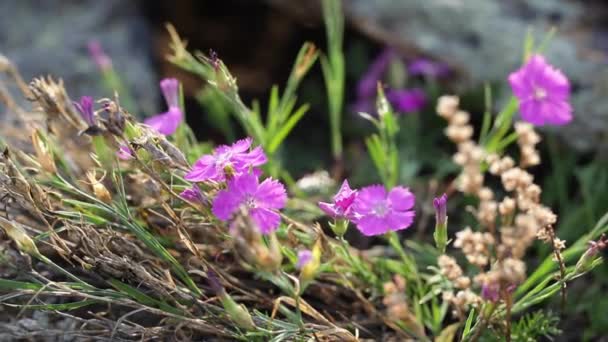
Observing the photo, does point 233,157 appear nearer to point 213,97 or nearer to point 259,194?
point 259,194

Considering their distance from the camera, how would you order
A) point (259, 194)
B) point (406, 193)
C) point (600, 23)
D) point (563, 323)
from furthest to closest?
point (600, 23)
point (563, 323)
point (406, 193)
point (259, 194)

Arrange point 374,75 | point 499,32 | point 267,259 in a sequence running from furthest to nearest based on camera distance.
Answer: point 374,75 < point 499,32 < point 267,259

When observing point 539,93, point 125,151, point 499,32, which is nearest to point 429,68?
point 499,32

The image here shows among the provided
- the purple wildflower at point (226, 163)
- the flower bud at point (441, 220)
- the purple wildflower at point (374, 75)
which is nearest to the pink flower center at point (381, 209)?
the flower bud at point (441, 220)

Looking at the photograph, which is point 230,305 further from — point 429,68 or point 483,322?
point 429,68

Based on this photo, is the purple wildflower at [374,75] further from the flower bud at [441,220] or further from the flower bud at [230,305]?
the flower bud at [230,305]

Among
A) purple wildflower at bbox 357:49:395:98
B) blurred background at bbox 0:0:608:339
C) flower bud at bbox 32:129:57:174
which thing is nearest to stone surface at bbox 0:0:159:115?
blurred background at bbox 0:0:608:339

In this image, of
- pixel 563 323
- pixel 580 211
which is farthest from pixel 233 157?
pixel 580 211
